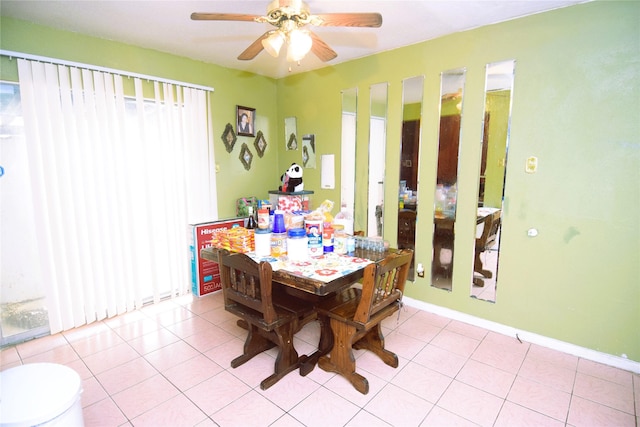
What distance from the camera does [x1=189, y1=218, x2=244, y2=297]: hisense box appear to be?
10.9 feet

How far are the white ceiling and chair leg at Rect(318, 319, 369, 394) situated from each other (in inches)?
84.2

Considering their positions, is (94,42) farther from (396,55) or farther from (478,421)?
(478,421)

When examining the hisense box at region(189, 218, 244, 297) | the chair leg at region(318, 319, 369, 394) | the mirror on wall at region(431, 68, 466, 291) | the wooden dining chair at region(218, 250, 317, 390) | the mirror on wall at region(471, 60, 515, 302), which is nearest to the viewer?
the wooden dining chair at region(218, 250, 317, 390)

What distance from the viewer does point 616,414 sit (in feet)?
5.88

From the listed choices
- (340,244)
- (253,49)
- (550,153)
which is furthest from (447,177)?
(253,49)

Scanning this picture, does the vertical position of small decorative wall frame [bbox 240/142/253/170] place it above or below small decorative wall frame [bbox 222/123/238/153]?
below

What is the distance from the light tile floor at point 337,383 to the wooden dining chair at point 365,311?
3.1 inches

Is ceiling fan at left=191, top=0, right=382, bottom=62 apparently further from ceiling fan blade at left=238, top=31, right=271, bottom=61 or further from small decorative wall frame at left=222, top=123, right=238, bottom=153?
small decorative wall frame at left=222, top=123, right=238, bottom=153

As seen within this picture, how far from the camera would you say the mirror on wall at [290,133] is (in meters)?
3.93

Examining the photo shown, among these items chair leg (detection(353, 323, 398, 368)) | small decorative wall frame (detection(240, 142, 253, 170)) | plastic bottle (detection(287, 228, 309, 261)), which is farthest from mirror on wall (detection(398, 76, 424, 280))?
small decorative wall frame (detection(240, 142, 253, 170))

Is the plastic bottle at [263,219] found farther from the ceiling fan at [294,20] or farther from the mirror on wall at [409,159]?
the mirror on wall at [409,159]

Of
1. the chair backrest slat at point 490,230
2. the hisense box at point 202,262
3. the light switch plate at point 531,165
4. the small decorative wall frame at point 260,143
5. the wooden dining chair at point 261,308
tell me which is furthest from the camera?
the small decorative wall frame at point 260,143

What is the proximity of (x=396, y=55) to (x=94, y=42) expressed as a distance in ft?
8.66

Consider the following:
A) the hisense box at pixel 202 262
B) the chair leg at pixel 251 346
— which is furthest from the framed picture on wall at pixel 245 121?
the chair leg at pixel 251 346
